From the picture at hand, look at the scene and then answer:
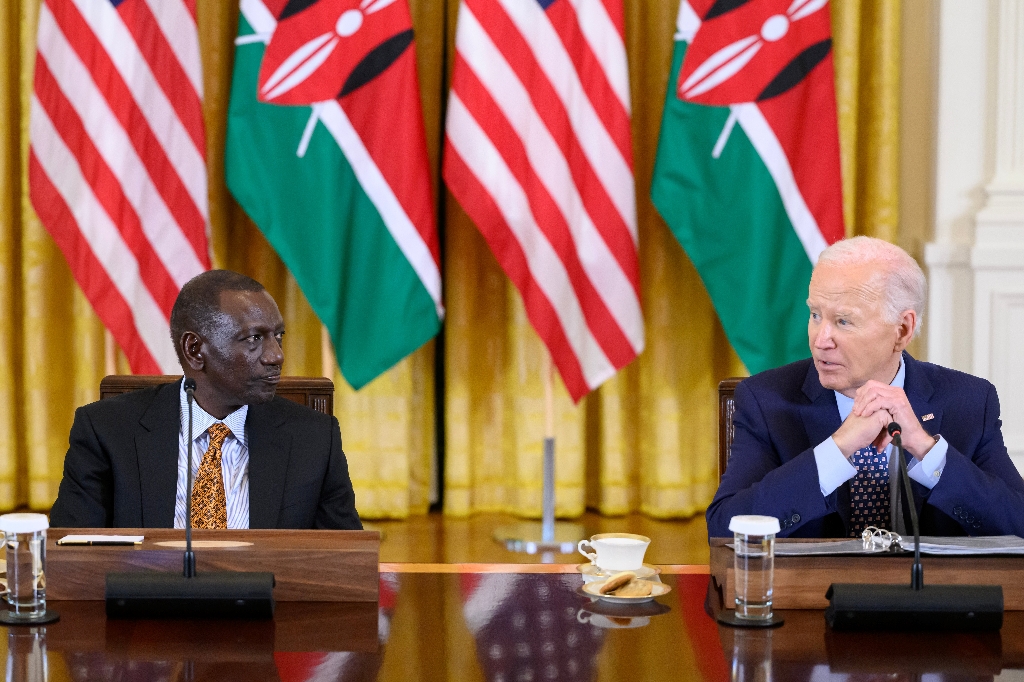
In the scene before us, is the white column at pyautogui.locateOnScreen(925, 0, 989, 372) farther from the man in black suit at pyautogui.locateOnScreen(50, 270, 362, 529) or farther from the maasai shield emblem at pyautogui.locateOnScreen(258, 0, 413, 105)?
the man in black suit at pyautogui.locateOnScreen(50, 270, 362, 529)

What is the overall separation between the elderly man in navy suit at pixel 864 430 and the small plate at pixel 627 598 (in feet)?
1.24

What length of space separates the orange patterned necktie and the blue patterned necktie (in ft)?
3.90

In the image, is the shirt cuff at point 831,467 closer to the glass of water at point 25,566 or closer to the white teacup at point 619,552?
the white teacup at point 619,552

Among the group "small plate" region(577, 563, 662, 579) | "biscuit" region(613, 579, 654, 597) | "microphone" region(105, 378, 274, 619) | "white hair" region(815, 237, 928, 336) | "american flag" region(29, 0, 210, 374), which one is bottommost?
"biscuit" region(613, 579, 654, 597)

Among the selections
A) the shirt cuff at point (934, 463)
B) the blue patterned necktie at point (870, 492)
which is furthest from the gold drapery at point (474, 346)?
the shirt cuff at point (934, 463)

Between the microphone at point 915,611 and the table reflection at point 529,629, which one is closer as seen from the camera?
the table reflection at point 529,629

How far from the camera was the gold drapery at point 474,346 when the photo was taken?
485 centimetres

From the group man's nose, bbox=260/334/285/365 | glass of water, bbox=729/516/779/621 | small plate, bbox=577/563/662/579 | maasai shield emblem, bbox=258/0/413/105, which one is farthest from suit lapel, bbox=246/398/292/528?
maasai shield emblem, bbox=258/0/413/105

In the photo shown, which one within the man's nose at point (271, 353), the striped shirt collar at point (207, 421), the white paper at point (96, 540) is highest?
the man's nose at point (271, 353)

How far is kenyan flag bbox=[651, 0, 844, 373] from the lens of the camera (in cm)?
435

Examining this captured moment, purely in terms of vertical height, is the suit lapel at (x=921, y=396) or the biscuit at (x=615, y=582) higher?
the suit lapel at (x=921, y=396)

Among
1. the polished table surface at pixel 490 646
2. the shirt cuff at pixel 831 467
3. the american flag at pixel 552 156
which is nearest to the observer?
the polished table surface at pixel 490 646

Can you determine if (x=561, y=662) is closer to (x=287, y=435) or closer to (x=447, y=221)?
(x=287, y=435)

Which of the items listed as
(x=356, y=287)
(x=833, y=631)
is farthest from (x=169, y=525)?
(x=356, y=287)
